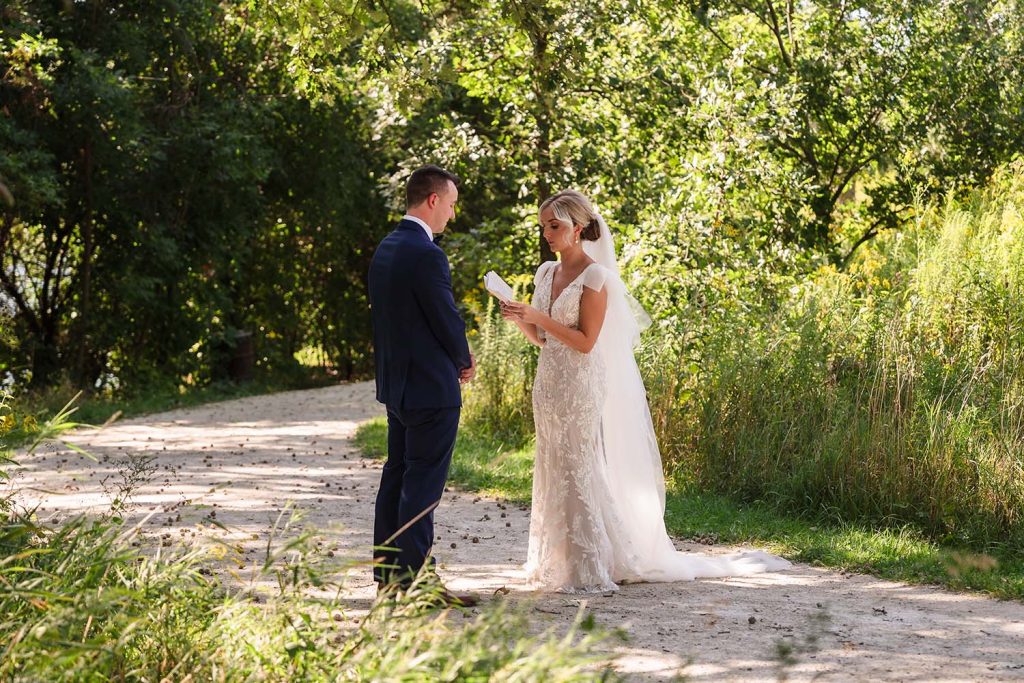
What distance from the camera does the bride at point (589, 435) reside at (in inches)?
251

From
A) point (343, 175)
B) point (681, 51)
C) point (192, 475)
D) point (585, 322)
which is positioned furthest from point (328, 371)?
point (585, 322)

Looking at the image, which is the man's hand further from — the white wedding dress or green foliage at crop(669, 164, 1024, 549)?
green foliage at crop(669, 164, 1024, 549)

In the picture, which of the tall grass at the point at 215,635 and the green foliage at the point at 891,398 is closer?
the tall grass at the point at 215,635

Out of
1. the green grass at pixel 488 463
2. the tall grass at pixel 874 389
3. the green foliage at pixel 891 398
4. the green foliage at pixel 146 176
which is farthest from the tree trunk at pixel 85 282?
the green foliage at pixel 891 398

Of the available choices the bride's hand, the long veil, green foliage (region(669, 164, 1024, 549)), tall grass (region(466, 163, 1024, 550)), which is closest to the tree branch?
tall grass (region(466, 163, 1024, 550))

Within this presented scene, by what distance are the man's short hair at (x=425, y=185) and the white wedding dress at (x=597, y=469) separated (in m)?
1.05

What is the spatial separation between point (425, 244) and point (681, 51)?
1098 cm

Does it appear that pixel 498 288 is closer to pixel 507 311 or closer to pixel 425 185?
pixel 507 311

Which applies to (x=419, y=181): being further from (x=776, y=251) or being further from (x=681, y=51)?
(x=681, y=51)

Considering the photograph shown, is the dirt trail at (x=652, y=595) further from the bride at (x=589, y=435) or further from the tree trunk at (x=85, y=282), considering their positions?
the tree trunk at (x=85, y=282)

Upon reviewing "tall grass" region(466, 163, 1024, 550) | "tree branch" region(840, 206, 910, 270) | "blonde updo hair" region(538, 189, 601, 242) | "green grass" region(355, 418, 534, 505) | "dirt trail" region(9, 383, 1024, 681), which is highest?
"tree branch" region(840, 206, 910, 270)

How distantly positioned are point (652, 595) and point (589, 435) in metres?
0.91

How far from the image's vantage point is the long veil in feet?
21.7

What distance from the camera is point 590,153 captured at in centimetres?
1409
